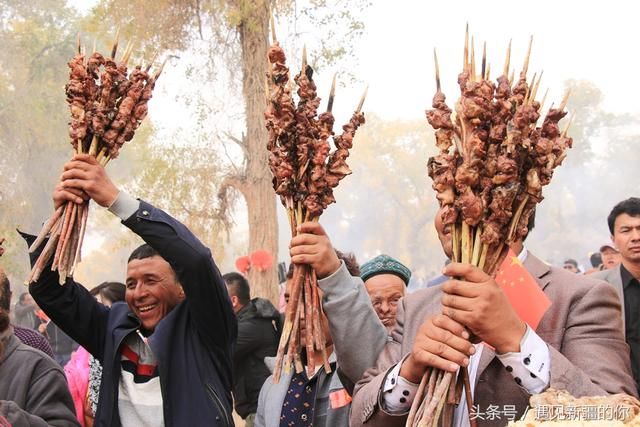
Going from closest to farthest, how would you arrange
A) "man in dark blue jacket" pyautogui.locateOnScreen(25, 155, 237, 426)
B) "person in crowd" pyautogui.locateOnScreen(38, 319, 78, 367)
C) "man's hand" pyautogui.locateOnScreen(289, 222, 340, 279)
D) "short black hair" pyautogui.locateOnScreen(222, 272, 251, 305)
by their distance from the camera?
"man's hand" pyautogui.locateOnScreen(289, 222, 340, 279) → "man in dark blue jacket" pyautogui.locateOnScreen(25, 155, 237, 426) → "short black hair" pyautogui.locateOnScreen(222, 272, 251, 305) → "person in crowd" pyautogui.locateOnScreen(38, 319, 78, 367)

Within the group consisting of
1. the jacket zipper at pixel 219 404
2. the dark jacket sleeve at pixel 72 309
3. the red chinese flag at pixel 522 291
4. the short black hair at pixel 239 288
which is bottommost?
the jacket zipper at pixel 219 404

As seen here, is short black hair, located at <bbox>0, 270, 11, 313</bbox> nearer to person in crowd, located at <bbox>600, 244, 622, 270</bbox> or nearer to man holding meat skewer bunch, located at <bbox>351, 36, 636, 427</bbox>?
man holding meat skewer bunch, located at <bbox>351, 36, 636, 427</bbox>

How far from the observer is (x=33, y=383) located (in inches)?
108

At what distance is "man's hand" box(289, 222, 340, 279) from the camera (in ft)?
7.62

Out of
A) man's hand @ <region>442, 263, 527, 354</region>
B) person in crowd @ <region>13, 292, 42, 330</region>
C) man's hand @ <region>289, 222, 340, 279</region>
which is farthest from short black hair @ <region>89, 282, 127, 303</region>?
person in crowd @ <region>13, 292, 42, 330</region>

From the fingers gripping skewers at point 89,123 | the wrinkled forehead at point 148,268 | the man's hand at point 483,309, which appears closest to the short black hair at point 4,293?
the fingers gripping skewers at point 89,123

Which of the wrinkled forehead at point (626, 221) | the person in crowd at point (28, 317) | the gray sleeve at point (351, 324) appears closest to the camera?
the gray sleeve at point (351, 324)

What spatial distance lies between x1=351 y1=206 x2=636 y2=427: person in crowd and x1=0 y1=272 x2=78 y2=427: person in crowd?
115 centimetres

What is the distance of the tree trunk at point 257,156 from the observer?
945 cm

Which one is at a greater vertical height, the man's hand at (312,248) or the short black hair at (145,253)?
the short black hair at (145,253)

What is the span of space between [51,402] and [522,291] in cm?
169

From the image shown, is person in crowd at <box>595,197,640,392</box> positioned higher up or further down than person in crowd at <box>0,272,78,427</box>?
higher up

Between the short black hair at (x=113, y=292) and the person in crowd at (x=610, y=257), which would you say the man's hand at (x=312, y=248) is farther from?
the person in crowd at (x=610, y=257)

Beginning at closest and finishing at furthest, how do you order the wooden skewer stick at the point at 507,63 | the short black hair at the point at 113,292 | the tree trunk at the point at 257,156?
1. the wooden skewer stick at the point at 507,63
2. the short black hair at the point at 113,292
3. the tree trunk at the point at 257,156
